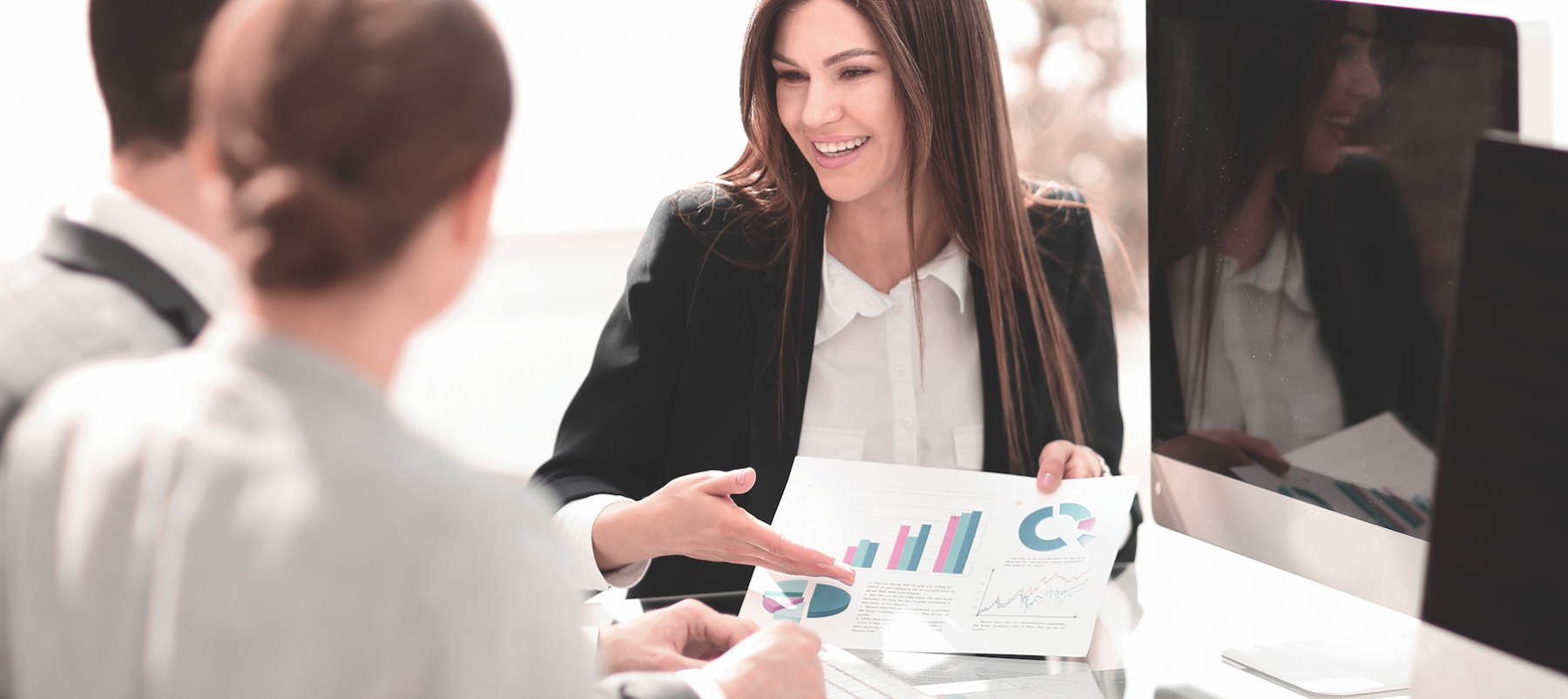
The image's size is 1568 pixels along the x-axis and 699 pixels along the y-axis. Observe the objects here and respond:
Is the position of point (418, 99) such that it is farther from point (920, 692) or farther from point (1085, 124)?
point (1085, 124)

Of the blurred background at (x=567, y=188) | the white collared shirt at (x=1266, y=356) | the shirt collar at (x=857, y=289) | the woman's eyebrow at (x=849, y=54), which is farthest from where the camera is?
the blurred background at (x=567, y=188)

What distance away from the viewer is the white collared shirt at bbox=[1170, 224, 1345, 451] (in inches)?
43.8

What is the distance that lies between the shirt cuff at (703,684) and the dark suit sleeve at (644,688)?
14 mm

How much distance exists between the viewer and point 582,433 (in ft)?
5.02

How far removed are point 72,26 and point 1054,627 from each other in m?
2.63

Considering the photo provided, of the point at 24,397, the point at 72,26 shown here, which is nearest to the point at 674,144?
the point at 72,26

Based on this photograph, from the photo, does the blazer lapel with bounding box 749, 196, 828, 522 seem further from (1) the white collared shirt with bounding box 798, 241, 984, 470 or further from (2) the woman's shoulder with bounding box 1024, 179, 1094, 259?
(2) the woman's shoulder with bounding box 1024, 179, 1094, 259

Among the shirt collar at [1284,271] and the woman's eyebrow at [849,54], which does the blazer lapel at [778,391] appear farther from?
the shirt collar at [1284,271]

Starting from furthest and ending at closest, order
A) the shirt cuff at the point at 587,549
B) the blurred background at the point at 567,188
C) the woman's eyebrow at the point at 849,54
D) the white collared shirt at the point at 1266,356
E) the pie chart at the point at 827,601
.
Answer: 1. the blurred background at the point at 567,188
2. the woman's eyebrow at the point at 849,54
3. the shirt cuff at the point at 587,549
4. the pie chart at the point at 827,601
5. the white collared shirt at the point at 1266,356

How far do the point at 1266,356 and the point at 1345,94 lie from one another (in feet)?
0.87

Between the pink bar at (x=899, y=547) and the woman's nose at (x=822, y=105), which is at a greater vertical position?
the woman's nose at (x=822, y=105)

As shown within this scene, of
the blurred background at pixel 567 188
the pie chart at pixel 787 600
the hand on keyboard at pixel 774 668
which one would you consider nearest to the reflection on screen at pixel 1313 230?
the pie chart at pixel 787 600

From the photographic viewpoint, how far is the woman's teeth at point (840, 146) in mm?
1578

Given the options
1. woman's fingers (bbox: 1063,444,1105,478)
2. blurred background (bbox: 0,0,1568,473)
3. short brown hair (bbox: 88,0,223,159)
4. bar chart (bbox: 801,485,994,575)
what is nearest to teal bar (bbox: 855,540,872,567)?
bar chart (bbox: 801,485,994,575)
